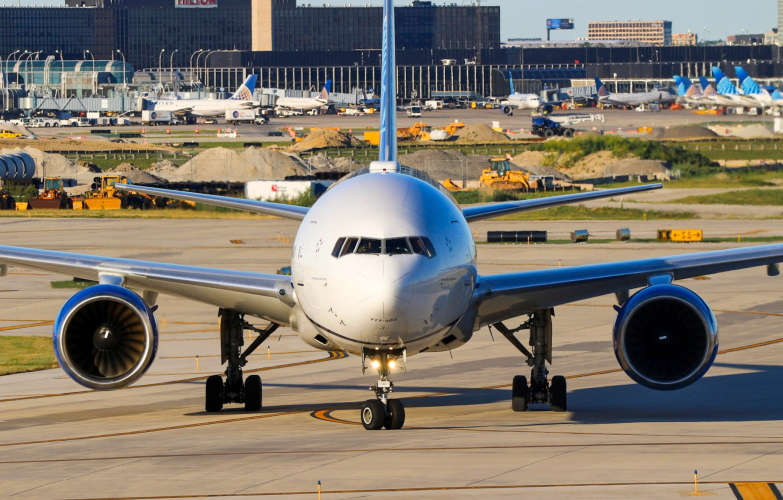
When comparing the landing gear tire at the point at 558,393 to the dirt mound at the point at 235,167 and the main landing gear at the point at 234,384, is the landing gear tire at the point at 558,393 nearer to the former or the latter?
the main landing gear at the point at 234,384

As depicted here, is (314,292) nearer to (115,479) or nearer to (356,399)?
(115,479)

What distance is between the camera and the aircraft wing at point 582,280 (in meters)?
22.6

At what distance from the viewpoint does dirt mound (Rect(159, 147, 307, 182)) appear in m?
106

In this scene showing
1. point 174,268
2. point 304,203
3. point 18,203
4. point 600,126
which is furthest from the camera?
point 600,126

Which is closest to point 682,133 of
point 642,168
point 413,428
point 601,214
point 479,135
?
point 479,135

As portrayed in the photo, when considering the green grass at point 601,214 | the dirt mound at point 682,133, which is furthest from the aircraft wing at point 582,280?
the dirt mound at point 682,133

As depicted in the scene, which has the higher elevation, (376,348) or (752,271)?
(376,348)

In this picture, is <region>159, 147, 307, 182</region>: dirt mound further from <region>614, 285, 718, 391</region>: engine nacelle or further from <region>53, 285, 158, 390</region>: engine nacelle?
<region>614, 285, 718, 391</region>: engine nacelle

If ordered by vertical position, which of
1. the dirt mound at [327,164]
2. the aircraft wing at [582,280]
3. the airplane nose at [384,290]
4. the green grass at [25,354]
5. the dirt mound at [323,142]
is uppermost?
the airplane nose at [384,290]

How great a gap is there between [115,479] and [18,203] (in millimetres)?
79084

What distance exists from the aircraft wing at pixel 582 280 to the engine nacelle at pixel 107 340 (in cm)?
640

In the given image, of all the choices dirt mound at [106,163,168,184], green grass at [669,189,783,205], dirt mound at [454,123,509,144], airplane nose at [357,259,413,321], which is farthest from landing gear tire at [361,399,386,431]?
dirt mound at [454,123,509,144]

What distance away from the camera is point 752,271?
183ft

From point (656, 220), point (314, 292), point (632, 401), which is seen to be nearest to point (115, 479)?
point (314, 292)
